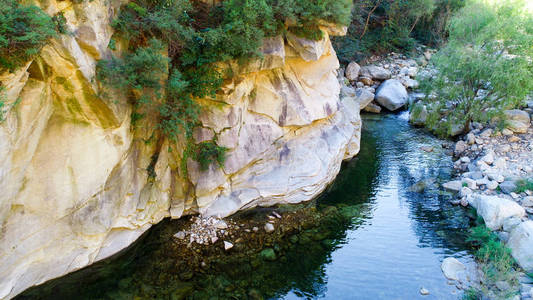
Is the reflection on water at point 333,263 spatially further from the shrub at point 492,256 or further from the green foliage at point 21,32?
the green foliage at point 21,32

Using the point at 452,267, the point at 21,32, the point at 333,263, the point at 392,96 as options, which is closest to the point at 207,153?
the point at 333,263

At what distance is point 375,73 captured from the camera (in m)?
29.2

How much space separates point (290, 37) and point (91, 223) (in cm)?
916

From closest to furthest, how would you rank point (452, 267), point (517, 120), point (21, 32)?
point (21, 32), point (452, 267), point (517, 120)

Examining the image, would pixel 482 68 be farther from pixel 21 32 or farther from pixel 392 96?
pixel 21 32

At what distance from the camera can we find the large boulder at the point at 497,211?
11.0m

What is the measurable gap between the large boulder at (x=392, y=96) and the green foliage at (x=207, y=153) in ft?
56.8

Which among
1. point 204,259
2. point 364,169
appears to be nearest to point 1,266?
point 204,259

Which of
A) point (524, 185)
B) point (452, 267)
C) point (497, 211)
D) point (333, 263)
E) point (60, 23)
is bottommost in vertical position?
point (333, 263)

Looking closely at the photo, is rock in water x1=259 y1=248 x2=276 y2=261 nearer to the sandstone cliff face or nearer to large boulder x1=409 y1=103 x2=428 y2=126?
the sandstone cliff face

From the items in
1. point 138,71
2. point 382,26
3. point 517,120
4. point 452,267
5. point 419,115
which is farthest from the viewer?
point 382,26

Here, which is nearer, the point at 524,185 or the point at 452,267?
the point at 452,267

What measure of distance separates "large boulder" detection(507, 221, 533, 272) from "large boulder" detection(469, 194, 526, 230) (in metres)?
0.99

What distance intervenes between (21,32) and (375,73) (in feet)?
87.6
